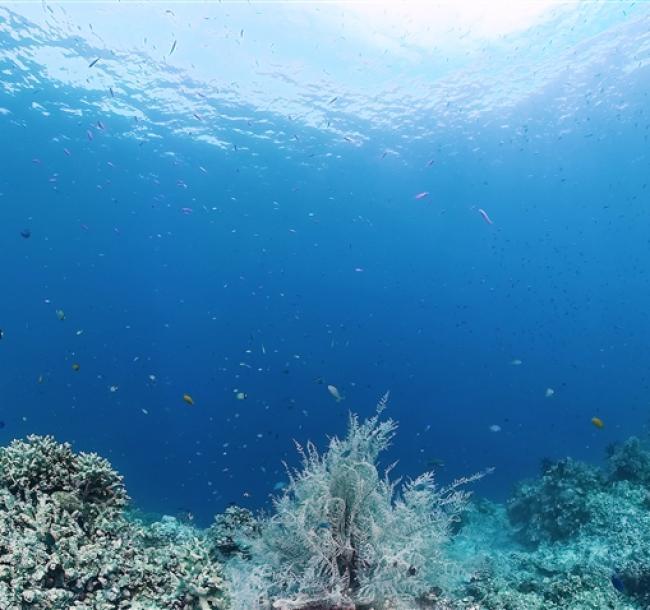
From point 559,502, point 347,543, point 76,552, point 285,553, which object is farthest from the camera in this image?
point 559,502

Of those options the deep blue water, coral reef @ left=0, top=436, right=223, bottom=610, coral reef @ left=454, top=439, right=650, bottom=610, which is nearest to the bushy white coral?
coral reef @ left=0, top=436, right=223, bottom=610

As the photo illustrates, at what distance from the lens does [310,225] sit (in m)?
51.7

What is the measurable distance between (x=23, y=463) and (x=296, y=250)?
51.5m

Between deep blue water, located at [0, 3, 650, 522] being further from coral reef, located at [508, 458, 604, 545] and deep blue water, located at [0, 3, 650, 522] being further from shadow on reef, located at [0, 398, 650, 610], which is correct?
shadow on reef, located at [0, 398, 650, 610]

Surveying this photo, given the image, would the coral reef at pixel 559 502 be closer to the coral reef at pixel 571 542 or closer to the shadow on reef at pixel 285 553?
the coral reef at pixel 571 542

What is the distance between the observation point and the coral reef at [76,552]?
4.25 m

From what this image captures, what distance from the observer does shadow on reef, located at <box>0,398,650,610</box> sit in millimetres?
4441

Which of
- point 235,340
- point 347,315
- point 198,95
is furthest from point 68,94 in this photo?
point 235,340

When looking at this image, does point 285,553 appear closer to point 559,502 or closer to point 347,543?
point 347,543

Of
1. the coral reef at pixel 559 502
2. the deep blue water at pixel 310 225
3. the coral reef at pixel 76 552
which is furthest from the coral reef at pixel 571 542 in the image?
the deep blue water at pixel 310 225

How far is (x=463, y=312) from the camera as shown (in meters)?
81.9

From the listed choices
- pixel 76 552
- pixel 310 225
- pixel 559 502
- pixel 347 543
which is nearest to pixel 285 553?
pixel 347 543

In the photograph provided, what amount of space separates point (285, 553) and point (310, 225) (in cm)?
4791

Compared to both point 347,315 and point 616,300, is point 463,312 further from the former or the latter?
point 616,300
